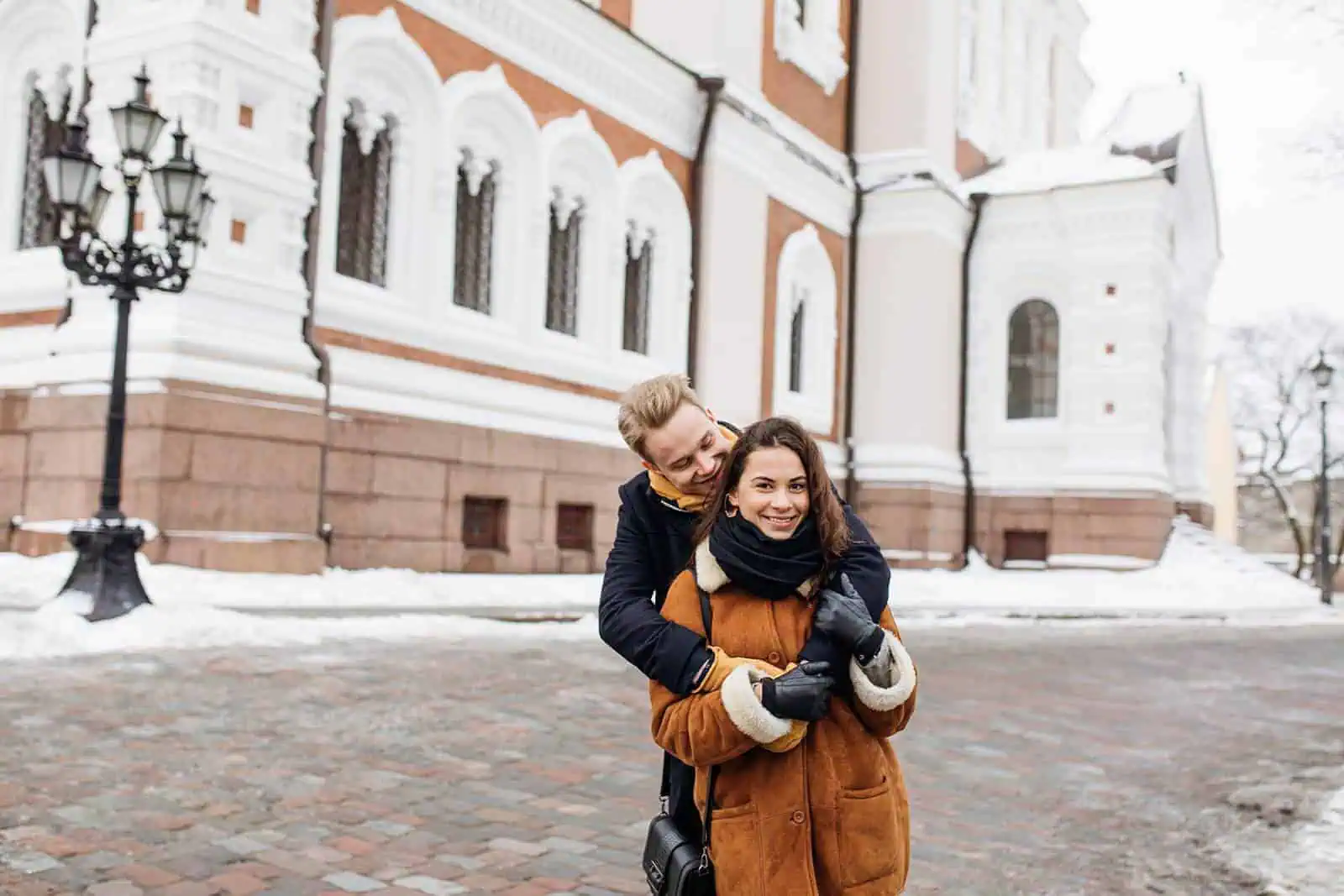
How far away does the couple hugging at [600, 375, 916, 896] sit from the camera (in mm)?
2328

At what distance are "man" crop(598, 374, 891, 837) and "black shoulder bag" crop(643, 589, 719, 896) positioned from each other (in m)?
0.08

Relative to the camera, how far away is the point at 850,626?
91.3 inches

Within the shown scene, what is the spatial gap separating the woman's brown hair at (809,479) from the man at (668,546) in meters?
0.07

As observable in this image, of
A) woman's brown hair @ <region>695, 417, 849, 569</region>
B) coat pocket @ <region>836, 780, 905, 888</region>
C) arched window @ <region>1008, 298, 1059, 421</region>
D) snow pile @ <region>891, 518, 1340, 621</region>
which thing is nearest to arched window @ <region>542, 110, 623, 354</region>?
snow pile @ <region>891, 518, 1340, 621</region>

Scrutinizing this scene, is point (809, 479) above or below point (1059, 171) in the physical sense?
below

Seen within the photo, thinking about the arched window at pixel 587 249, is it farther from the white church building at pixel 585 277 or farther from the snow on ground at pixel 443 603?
the snow on ground at pixel 443 603

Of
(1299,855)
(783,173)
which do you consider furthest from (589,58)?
(1299,855)

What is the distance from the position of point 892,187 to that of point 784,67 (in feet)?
10.8

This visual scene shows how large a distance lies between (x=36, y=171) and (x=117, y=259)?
491 centimetres

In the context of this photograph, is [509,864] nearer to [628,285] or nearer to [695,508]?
[695,508]

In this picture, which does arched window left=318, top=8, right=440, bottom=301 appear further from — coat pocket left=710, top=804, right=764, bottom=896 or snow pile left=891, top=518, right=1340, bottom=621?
coat pocket left=710, top=804, right=764, bottom=896

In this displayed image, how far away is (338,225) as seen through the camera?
14.2m

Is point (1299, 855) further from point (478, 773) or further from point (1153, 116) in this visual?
point (1153, 116)

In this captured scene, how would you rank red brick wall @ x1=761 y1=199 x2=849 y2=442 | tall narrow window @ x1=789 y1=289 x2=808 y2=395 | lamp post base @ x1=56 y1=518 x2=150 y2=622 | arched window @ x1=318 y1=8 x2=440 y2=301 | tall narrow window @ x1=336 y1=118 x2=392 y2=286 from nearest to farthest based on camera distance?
lamp post base @ x1=56 y1=518 x2=150 y2=622, arched window @ x1=318 y1=8 x2=440 y2=301, tall narrow window @ x1=336 y1=118 x2=392 y2=286, red brick wall @ x1=761 y1=199 x2=849 y2=442, tall narrow window @ x1=789 y1=289 x2=808 y2=395
